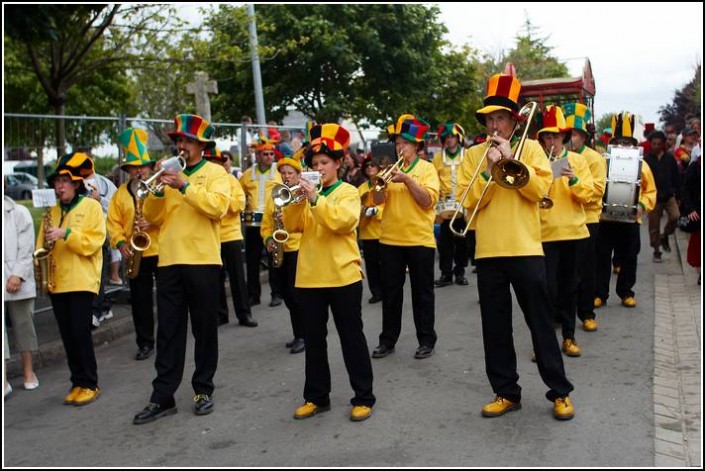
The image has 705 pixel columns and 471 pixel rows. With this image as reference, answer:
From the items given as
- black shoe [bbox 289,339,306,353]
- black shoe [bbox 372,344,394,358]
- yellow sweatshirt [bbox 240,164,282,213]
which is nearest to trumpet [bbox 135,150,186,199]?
black shoe [bbox 289,339,306,353]

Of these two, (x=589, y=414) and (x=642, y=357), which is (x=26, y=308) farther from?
(x=642, y=357)

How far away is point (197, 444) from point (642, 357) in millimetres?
3985

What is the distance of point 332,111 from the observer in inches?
850

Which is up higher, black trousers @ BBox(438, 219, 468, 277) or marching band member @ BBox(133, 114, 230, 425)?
marching band member @ BBox(133, 114, 230, 425)

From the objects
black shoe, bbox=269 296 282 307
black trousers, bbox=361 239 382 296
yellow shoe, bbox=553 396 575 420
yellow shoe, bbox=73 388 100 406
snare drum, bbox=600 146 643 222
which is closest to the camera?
yellow shoe, bbox=553 396 575 420

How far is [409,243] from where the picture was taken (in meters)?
7.50

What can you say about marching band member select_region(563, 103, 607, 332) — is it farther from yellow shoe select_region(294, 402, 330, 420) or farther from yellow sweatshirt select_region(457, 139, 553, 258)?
yellow shoe select_region(294, 402, 330, 420)

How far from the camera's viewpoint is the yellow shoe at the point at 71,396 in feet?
21.9

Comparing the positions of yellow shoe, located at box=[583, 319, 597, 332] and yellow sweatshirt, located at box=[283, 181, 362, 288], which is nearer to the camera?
yellow sweatshirt, located at box=[283, 181, 362, 288]

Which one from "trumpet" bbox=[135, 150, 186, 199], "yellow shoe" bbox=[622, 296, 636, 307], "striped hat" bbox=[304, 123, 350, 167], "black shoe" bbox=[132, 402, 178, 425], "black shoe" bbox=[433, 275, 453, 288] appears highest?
"striped hat" bbox=[304, 123, 350, 167]

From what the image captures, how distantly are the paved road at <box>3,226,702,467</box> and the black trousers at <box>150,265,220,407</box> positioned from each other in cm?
27

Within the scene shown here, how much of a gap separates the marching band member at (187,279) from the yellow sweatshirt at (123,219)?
1.74 metres

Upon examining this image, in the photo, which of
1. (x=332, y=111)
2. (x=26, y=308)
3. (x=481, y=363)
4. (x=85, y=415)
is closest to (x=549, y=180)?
(x=481, y=363)

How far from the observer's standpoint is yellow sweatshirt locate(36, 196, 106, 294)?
6668 millimetres
